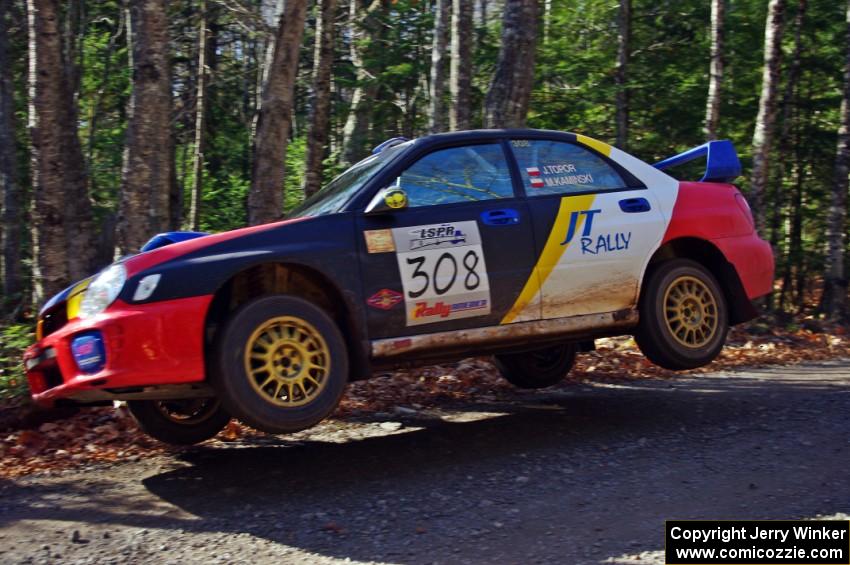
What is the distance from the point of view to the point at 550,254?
19.1ft

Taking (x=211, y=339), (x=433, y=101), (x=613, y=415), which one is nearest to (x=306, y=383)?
(x=211, y=339)

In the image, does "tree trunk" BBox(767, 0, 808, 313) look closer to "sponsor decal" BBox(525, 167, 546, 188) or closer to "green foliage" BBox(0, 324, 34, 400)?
"sponsor decal" BBox(525, 167, 546, 188)

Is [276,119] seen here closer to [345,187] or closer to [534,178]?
[345,187]

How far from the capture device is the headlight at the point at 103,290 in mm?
4785

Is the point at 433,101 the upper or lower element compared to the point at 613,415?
upper

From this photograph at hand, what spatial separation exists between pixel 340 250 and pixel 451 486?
4.97 ft

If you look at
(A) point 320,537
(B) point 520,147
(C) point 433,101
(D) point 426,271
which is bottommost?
(A) point 320,537

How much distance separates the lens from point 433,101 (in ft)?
51.4

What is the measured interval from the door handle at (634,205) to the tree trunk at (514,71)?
11.1 ft

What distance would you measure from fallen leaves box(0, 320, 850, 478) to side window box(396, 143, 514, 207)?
1.64m

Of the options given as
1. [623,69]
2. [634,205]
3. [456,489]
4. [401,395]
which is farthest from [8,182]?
[456,489]

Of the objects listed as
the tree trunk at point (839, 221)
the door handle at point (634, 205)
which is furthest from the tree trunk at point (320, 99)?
the tree trunk at point (839, 221)

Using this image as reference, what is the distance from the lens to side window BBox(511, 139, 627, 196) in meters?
5.99

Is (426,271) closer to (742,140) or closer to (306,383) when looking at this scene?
(306,383)
